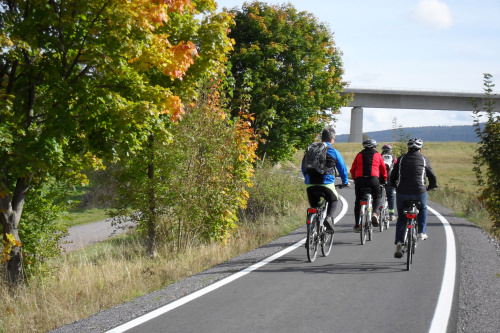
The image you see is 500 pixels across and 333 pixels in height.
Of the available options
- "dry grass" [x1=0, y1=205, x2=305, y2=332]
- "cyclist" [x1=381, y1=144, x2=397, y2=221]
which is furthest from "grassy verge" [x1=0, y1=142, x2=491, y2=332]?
"cyclist" [x1=381, y1=144, x2=397, y2=221]

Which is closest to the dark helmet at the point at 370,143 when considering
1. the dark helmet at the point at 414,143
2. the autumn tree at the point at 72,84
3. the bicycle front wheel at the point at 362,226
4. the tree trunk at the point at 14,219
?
the bicycle front wheel at the point at 362,226

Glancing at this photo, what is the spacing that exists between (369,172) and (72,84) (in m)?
5.97

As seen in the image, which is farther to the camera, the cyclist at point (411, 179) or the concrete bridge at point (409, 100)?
the concrete bridge at point (409, 100)

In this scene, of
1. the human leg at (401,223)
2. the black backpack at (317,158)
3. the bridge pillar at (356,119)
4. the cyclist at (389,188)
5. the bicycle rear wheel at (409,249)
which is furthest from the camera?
the bridge pillar at (356,119)

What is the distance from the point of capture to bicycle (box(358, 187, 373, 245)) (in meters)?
10.7

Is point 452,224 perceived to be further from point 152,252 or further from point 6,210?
point 6,210

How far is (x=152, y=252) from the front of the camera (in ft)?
37.7

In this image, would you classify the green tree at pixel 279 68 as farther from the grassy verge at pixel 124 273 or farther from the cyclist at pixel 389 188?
the cyclist at pixel 389 188

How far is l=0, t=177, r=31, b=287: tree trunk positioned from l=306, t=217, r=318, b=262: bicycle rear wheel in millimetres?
4588

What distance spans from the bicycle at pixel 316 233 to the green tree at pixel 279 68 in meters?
11.3

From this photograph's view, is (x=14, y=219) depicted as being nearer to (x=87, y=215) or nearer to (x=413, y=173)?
(x=413, y=173)

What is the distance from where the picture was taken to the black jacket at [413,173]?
8.62m

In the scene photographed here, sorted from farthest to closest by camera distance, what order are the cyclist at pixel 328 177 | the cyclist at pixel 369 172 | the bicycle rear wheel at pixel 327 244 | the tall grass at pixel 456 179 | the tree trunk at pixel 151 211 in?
the tall grass at pixel 456 179
the tree trunk at pixel 151 211
the cyclist at pixel 369 172
the bicycle rear wheel at pixel 327 244
the cyclist at pixel 328 177

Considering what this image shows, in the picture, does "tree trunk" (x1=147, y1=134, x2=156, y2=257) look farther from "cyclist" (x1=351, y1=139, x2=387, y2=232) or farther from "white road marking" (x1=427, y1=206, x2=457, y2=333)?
"white road marking" (x1=427, y1=206, x2=457, y2=333)
